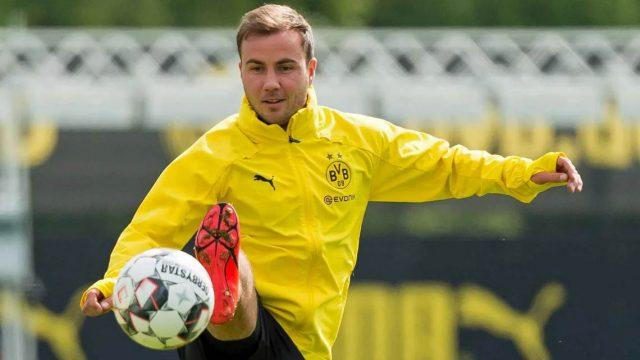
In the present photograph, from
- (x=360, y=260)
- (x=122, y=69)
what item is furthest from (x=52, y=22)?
(x=360, y=260)

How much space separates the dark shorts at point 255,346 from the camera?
6.20m

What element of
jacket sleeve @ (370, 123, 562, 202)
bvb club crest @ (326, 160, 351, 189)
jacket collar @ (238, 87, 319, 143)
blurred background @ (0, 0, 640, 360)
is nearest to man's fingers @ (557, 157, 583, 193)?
jacket sleeve @ (370, 123, 562, 202)

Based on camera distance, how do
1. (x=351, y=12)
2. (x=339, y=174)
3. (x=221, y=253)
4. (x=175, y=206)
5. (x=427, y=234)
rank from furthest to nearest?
(x=351, y=12)
(x=427, y=234)
(x=339, y=174)
(x=175, y=206)
(x=221, y=253)

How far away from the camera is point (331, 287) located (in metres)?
6.44

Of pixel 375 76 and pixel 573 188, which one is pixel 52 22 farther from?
pixel 573 188

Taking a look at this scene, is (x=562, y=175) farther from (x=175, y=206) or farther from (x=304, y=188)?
(x=175, y=206)

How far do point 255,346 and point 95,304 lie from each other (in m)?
0.81

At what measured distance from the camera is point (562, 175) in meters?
6.21

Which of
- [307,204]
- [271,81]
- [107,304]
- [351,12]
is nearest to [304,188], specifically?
[307,204]

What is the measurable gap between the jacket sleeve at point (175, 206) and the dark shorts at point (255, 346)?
40cm

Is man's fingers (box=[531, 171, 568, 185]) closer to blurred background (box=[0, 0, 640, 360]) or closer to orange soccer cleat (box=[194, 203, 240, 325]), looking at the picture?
orange soccer cleat (box=[194, 203, 240, 325])

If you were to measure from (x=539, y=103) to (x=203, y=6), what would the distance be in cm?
970

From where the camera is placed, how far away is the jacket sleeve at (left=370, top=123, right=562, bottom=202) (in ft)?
21.3

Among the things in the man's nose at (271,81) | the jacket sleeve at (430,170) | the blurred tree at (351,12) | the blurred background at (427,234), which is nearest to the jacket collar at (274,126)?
the man's nose at (271,81)
